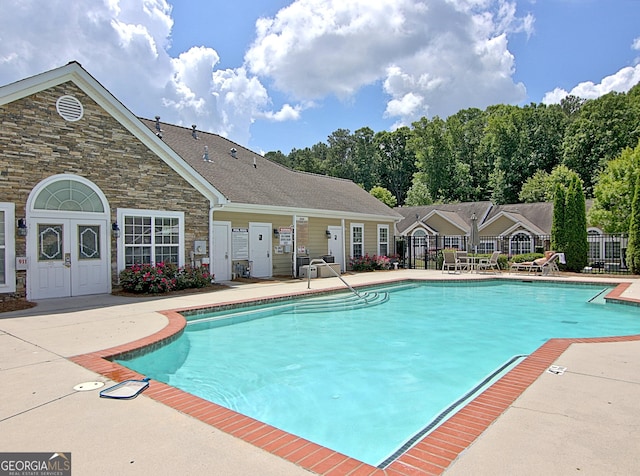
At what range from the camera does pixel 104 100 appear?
36.9ft

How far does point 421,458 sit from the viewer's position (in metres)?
2.87

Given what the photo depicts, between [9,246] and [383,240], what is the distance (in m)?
16.7

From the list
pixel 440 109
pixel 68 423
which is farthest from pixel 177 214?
pixel 440 109

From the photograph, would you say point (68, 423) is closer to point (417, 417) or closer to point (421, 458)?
point (421, 458)

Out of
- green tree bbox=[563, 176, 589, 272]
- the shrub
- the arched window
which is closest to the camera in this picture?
the arched window

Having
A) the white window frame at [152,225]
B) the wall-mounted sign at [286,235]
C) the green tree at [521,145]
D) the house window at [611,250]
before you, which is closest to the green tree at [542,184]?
the green tree at [521,145]

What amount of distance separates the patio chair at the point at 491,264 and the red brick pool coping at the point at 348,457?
45.8ft

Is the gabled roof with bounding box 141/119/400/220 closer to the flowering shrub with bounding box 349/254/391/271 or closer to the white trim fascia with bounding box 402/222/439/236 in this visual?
the flowering shrub with bounding box 349/254/391/271

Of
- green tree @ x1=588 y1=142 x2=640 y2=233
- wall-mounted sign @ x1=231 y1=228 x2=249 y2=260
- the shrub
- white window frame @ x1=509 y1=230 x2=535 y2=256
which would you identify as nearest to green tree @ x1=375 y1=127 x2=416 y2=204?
white window frame @ x1=509 y1=230 x2=535 y2=256

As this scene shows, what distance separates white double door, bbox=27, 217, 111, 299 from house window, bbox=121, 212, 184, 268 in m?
0.67

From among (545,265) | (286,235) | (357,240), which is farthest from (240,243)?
(545,265)

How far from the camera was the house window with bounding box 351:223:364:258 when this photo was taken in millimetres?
20594

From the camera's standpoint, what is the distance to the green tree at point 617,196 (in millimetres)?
20375

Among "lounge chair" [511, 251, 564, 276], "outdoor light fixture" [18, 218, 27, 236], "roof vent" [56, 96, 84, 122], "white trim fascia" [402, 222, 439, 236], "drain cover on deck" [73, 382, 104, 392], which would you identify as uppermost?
"roof vent" [56, 96, 84, 122]
